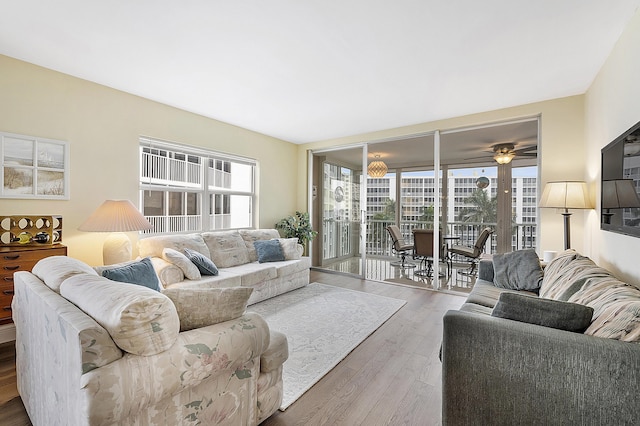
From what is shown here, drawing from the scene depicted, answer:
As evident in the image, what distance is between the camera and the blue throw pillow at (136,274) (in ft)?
7.29

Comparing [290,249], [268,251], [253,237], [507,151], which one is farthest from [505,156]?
[253,237]

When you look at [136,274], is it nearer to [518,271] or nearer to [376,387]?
[376,387]

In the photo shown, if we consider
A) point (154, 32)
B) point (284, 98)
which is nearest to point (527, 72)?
point (284, 98)

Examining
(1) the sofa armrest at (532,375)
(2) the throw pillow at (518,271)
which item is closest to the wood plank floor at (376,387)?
(1) the sofa armrest at (532,375)

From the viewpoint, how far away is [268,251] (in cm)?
433

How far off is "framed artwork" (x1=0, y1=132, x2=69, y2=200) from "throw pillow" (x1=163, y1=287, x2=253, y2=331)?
2.47 metres

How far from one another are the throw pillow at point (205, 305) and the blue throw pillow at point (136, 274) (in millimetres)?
1105

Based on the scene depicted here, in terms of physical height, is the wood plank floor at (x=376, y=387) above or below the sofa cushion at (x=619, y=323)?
below

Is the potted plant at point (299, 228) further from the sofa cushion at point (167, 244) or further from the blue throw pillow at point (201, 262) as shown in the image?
the blue throw pillow at point (201, 262)

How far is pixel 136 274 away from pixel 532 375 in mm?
2649

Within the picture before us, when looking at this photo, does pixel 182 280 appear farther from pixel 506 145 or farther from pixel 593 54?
pixel 506 145

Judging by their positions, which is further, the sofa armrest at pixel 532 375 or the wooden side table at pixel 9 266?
the wooden side table at pixel 9 266

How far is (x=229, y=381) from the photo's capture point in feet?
4.64

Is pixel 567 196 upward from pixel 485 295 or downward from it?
upward
